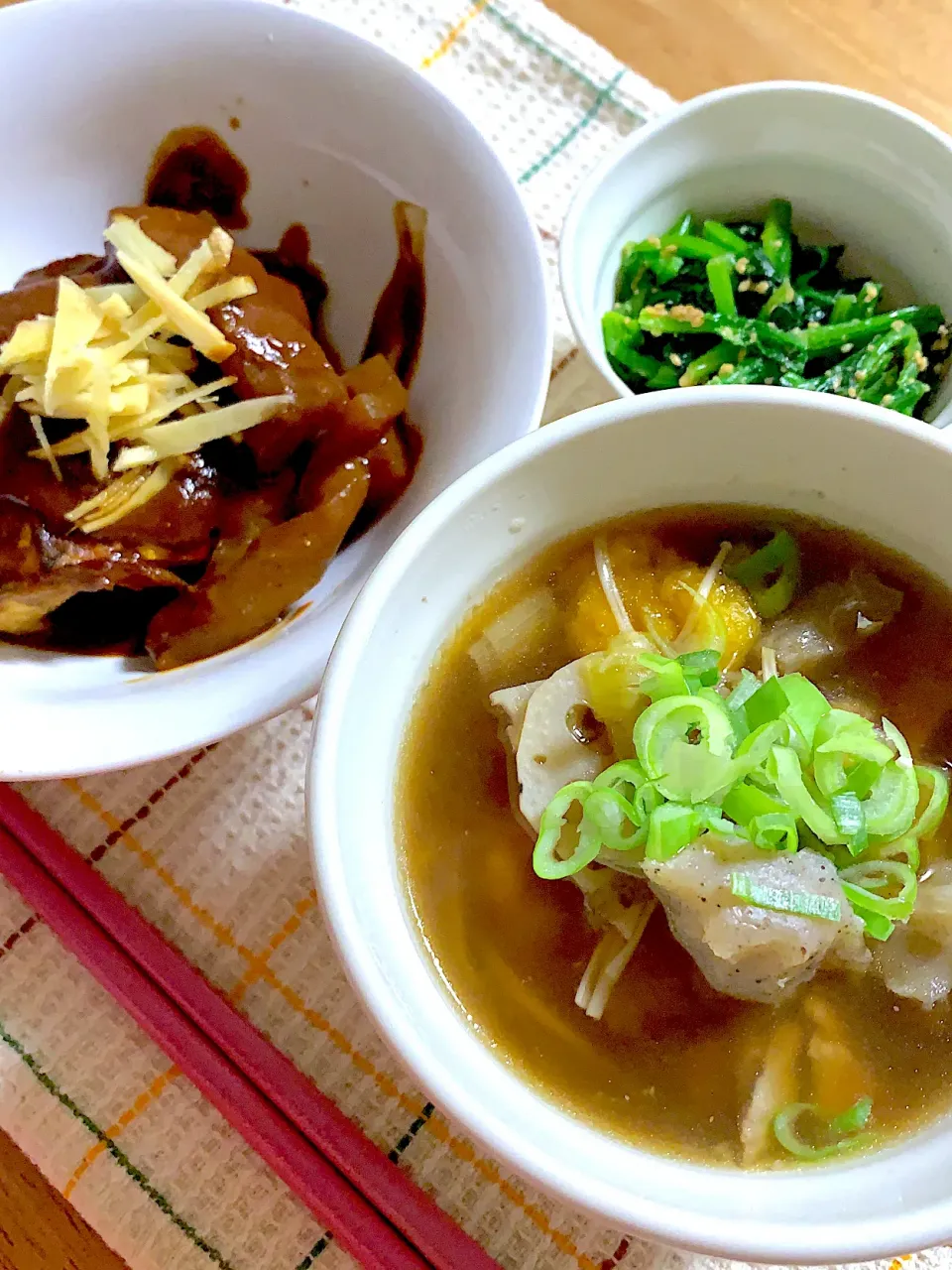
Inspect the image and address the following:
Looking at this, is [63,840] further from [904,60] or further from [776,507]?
[904,60]

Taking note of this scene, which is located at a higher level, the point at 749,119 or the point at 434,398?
the point at 749,119

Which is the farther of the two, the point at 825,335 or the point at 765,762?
the point at 825,335

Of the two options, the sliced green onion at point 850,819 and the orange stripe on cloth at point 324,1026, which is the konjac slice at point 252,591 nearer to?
the orange stripe on cloth at point 324,1026

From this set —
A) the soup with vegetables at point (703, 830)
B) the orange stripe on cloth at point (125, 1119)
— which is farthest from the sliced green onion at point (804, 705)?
the orange stripe on cloth at point (125, 1119)

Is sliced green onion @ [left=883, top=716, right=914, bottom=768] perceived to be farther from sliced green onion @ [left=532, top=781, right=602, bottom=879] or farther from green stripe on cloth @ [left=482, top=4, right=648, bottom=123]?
green stripe on cloth @ [left=482, top=4, right=648, bottom=123]

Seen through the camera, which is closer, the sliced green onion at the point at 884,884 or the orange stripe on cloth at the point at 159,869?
the sliced green onion at the point at 884,884

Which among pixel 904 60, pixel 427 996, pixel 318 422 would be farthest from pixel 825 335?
pixel 427 996

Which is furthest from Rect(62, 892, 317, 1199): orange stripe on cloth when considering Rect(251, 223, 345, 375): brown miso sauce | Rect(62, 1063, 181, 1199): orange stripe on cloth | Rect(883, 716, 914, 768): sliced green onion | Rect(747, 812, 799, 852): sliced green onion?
Rect(251, 223, 345, 375): brown miso sauce

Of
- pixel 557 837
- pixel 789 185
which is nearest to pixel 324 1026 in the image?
pixel 557 837
